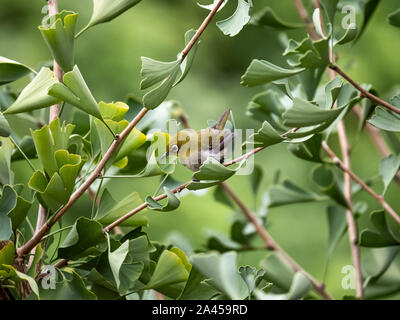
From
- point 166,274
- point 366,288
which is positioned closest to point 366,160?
point 366,288

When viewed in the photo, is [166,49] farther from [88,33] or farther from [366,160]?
[366,160]

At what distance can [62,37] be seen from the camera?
55 centimetres

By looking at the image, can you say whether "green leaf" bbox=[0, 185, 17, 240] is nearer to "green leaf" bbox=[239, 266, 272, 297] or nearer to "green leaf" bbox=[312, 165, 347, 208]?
"green leaf" bbox=[239, 266, 272, 297]

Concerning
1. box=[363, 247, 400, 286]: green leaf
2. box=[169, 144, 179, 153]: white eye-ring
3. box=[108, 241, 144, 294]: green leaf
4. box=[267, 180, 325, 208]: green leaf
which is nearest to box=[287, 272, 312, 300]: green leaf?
box=[108, 241, 144, 294]: green leaf

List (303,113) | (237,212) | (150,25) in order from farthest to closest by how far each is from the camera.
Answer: (150,25) < (237,212) < (303,113)

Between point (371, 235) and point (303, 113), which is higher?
point (303, 113)

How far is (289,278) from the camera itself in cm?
75

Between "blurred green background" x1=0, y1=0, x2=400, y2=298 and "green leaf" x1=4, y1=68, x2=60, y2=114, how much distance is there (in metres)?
1.69

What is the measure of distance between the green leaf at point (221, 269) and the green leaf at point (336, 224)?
1.51ft

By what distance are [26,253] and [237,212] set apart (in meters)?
0.54

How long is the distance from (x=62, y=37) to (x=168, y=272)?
9.4 inches

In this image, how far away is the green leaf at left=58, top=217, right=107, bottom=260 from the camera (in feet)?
1.81

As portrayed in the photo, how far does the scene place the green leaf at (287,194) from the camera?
0.93m

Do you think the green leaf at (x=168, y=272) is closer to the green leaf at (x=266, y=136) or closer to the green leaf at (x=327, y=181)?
the green leaf at (x=266, y=136)
